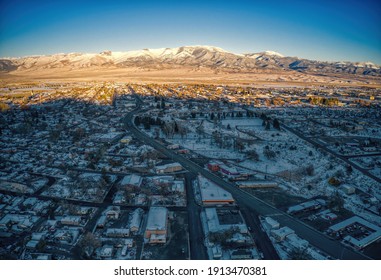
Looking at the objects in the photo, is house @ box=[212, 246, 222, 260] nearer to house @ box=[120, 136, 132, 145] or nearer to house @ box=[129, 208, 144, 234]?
house @ box=[129, 208, 144, 234]

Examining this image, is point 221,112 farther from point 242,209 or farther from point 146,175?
point 242,209

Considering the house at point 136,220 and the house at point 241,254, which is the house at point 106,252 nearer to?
the house at point 136,220

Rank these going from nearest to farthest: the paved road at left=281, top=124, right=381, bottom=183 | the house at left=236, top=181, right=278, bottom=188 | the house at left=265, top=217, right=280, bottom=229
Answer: the house at left=265, top=217, right=280, bottom=229, the house at left=236, top=181, right=278, bottom=188, the paved road at left=281, top=124, right=381, bottom=183

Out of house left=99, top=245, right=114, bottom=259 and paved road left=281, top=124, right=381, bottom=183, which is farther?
paved road left=281, top=124, right=381, bottom=183

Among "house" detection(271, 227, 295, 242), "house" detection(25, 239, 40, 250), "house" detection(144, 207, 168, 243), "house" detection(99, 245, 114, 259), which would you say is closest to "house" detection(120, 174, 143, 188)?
"house" detection(144, 207, 168, 243)

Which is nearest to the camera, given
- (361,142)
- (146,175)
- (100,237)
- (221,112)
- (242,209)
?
(100,237)

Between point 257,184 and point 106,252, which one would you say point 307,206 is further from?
point 106,252
